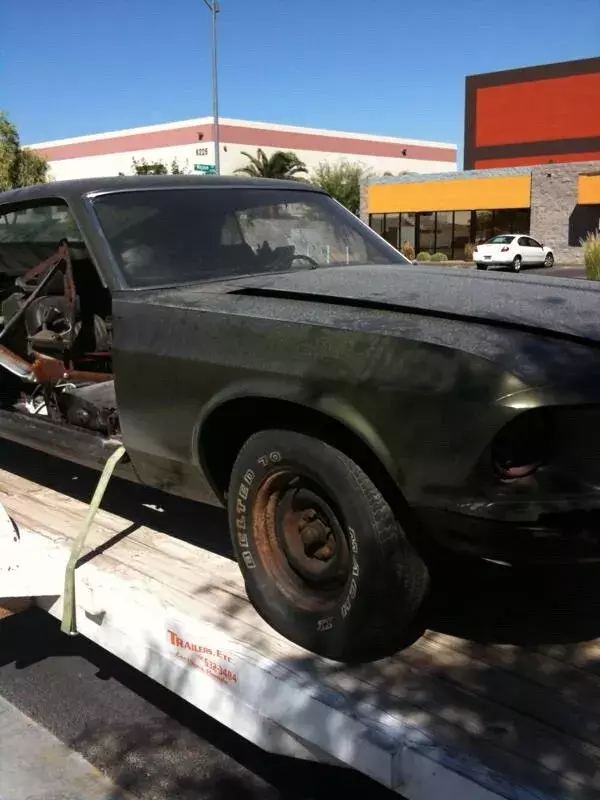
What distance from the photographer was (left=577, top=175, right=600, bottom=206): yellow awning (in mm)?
33531

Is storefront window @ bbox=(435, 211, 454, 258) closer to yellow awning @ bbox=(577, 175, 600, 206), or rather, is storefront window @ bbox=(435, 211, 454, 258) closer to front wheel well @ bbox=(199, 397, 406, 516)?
yellow awning @ bbox=(577, 175, 600, 206)

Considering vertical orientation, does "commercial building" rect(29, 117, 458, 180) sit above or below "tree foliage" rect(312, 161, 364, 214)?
above

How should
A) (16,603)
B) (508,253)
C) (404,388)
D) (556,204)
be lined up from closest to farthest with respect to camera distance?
(404,388)
(16,603)
(508,253)
(556,204)

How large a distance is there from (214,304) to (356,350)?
730mm

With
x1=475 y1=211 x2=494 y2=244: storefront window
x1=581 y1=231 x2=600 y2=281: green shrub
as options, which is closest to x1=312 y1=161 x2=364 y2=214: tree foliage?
x1=475 y1=211 x2=494 y2=244: storefront window

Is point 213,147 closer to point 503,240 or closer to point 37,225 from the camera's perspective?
point 503,240

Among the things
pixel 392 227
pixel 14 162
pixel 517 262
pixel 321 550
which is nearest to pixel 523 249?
pixel 517 262

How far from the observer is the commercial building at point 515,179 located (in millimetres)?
34656

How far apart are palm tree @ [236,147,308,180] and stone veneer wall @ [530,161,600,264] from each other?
16.0 m

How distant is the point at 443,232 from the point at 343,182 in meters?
14.0

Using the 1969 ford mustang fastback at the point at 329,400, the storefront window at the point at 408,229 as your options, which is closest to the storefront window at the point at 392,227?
the storefront window at the point at 408,229

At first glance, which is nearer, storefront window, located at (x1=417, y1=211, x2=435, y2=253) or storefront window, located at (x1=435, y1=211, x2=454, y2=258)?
storefront window, located at (x1=435, y1=211, x2=454, y2=258)

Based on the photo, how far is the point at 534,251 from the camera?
30.9 meters

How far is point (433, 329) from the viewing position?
2.12m
